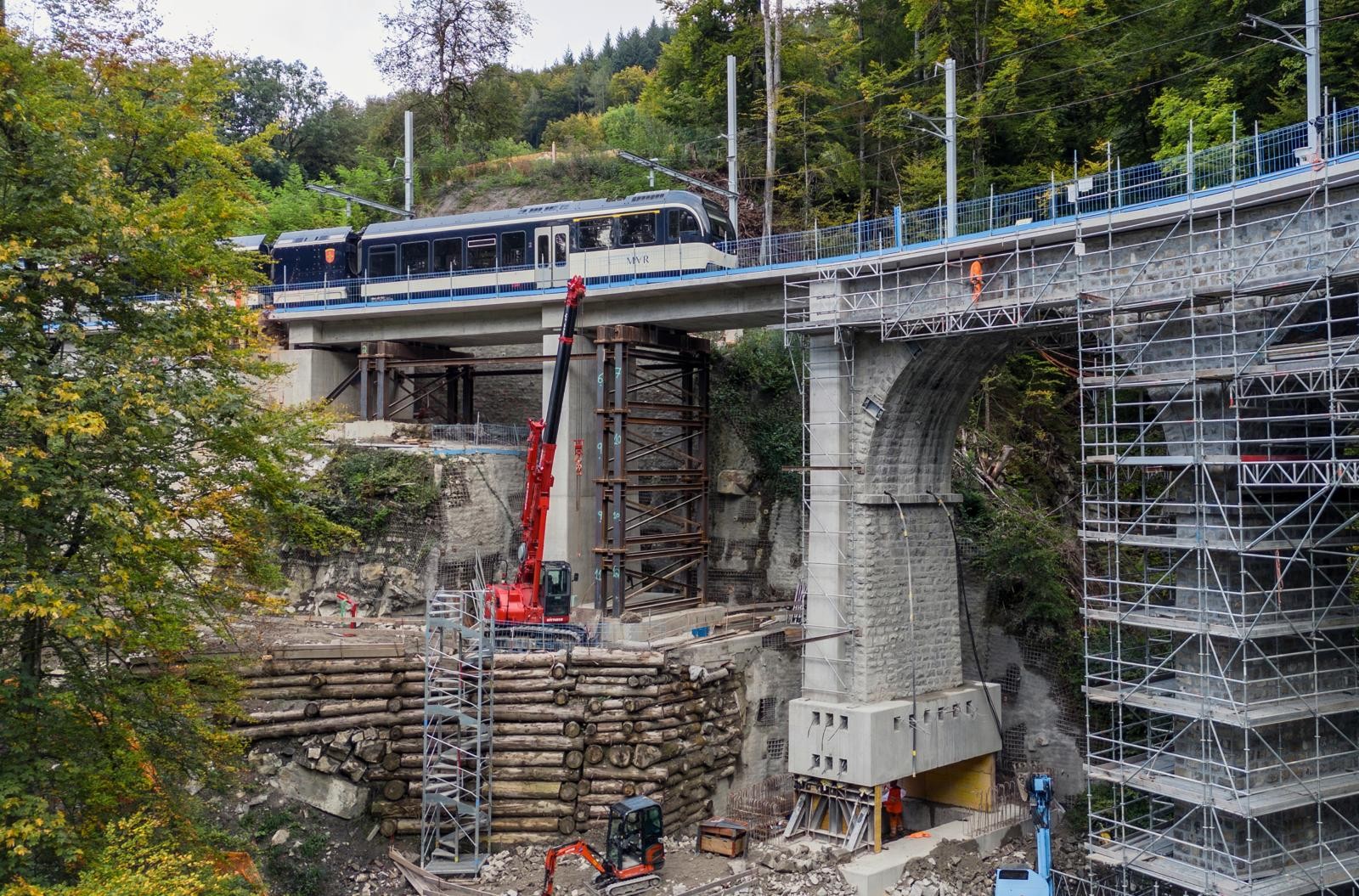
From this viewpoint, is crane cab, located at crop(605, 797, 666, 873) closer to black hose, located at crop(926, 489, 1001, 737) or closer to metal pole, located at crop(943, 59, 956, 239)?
black hose, located at crop(926, 489, 1001, 737)

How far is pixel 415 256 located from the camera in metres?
29.1

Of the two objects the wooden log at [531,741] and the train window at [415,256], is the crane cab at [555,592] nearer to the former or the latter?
the wooden log at [531,741]

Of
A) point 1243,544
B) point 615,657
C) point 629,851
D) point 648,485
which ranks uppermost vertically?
point 648,485

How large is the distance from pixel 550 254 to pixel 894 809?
15.5 m

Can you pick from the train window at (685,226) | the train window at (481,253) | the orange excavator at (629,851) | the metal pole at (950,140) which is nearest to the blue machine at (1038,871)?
the orange excavator at (629,851)

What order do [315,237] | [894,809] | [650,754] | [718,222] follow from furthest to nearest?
[315,237], [718,222], [894,809], [650,754]

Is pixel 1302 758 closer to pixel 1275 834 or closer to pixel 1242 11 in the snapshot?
pixel 1275 834

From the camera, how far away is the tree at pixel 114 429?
1131 centimetres

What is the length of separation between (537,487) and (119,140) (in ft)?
35.9

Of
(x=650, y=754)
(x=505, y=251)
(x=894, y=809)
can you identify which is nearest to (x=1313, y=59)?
(x=894, y=809)

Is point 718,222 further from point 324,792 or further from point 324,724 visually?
point 324,792

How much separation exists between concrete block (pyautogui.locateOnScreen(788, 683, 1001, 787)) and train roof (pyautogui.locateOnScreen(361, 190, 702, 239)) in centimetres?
1211

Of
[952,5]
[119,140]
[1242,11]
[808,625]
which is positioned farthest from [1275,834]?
[952,5]

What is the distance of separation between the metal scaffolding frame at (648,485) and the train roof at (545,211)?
3154 millimetres
